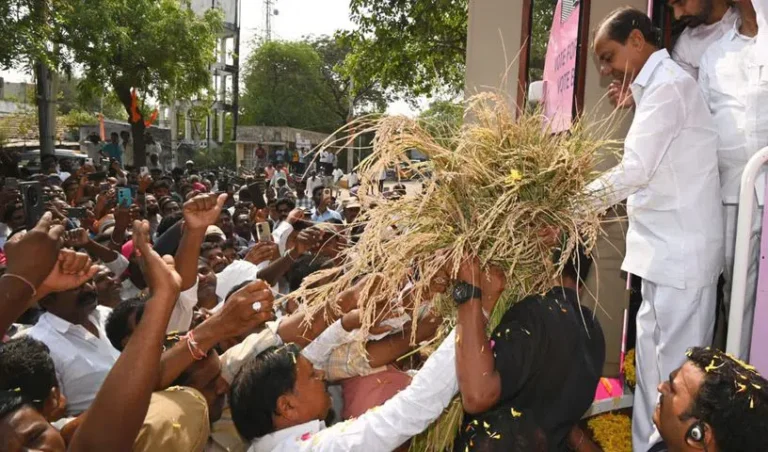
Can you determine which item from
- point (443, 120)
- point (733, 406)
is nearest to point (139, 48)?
point (443, 120)

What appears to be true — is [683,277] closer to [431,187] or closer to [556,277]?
[556,277]

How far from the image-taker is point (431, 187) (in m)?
2.13

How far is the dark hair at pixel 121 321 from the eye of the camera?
118 inches

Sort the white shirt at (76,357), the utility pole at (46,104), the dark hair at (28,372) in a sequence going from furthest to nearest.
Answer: the utility pole at (46,104)
the white shirt at (76,357)
the dark hair at (28,372)

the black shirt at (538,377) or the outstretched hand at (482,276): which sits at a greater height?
the outstretched hand at (482,276)

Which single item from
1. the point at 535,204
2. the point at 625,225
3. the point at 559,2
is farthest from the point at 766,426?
the point at 559,2

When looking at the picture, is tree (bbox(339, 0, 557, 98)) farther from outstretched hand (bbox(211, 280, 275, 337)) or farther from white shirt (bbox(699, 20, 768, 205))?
outstretched hand (bbox(211, 280, 275, 337))

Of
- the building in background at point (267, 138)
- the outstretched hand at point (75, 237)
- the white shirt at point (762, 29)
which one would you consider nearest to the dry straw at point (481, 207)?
the white shirt at point (762, 29)

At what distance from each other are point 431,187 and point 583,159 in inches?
19.3

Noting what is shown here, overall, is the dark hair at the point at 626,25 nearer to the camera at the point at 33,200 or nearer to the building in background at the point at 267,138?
the camera at the point at 33,200

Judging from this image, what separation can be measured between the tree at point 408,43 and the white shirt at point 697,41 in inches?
Result: 247

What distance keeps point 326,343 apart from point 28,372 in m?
1.10

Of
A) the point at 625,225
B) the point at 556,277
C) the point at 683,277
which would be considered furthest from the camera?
the point at 625,225

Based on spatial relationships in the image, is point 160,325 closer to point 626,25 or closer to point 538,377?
point 538,377
